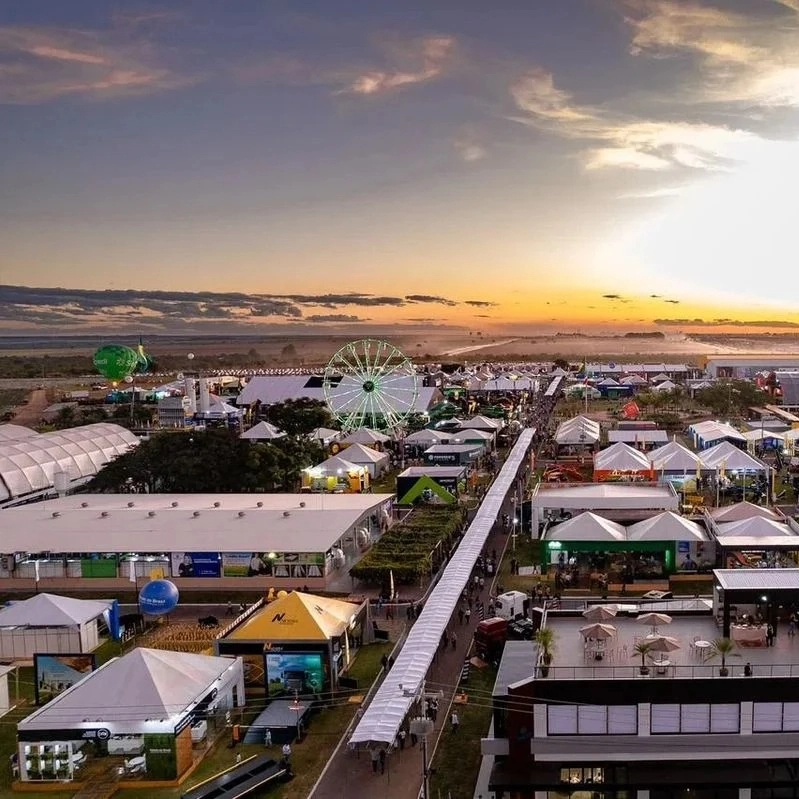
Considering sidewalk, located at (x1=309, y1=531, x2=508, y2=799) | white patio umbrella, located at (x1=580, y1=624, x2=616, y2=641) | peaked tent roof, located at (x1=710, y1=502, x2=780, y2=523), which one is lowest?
sidewalk, located at (x1=309, y1=531, x2=508, y2=799)

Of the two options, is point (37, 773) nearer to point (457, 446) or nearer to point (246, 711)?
point (246, 711)

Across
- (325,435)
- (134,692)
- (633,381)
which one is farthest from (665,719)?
(633,381)

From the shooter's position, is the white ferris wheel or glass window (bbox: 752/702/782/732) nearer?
glass window (bbox: 752/702/782/732)

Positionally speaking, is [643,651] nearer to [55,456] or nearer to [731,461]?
[731,461]

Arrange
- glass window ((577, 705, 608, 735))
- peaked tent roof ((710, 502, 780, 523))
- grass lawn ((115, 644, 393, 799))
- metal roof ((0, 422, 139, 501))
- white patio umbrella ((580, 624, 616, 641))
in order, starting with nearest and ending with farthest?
1. glass window ((577, 705, 608, 735))
2. white patio umbrella ((580, 624, 616, 641))
3. grass lawn ((115, 644, 393, 799))
4. peaked tent roof ((710, 502, 780, 523))
5. metal roof ((0, 422, 139, 501))

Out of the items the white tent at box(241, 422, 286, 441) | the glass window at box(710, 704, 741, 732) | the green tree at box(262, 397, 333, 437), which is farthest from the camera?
the green tree at box(262, 397, 333, 437)

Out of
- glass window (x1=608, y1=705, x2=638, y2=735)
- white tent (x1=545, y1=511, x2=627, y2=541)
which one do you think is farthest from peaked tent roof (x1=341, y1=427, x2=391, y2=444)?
glass window (x1=608, y1=705, x2=638, y2=735)

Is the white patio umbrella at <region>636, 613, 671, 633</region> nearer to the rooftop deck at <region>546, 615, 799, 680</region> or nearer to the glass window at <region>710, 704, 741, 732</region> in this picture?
the rooftop deck at <region>546, 615, 799, 680</region>
